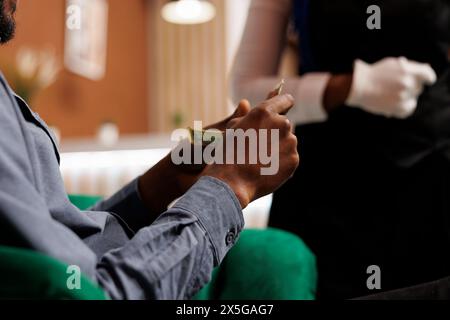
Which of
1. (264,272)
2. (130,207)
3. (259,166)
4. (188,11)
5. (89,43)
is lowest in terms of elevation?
(264,272)

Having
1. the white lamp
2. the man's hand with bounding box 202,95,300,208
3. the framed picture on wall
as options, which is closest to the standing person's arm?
the man's hand with bounding box 202,95,300,208

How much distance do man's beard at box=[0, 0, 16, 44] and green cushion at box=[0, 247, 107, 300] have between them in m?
0.34

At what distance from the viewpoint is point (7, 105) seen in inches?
23.3

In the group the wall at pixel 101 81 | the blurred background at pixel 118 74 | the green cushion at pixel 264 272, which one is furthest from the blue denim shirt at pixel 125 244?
the wall at pixel 101 81

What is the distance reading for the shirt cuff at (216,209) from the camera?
0.60m

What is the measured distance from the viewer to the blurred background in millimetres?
2980

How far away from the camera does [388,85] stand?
3.63ft

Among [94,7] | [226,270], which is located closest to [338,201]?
[226,270]

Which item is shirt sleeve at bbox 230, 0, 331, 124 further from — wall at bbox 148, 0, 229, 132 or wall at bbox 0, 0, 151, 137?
wall at bbox 148, 0, 229, 132

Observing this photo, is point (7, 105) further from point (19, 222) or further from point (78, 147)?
point (78, 147)

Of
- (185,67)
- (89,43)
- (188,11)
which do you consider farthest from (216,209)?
(185,67)

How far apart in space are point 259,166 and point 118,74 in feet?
16.0

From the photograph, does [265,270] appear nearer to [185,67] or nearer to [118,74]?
[118,74]

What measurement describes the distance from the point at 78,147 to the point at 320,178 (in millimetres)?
2056
